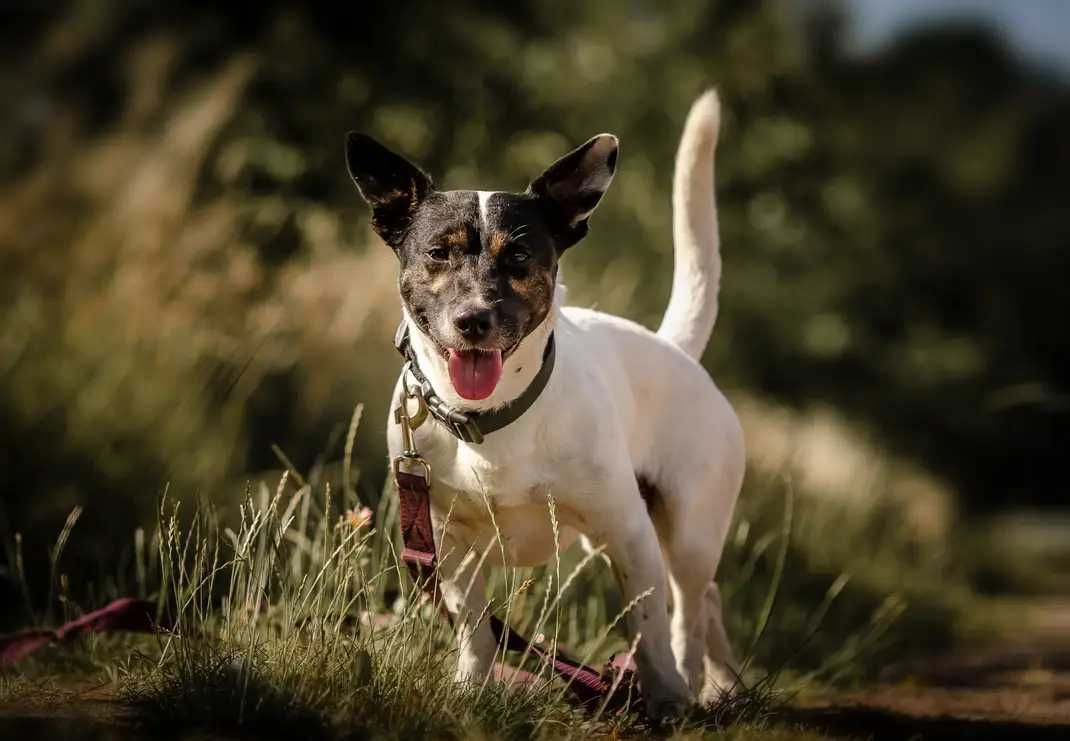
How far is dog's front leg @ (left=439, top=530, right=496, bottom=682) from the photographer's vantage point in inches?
145

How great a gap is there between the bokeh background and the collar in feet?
5.14

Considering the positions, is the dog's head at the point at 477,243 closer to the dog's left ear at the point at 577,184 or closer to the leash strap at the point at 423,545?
the dog's left ear at the point at 577,184

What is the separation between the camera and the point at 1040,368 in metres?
16.9

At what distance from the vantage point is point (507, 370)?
349cm

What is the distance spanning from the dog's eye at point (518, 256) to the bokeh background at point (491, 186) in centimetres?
172

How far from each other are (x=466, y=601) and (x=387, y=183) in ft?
3.72

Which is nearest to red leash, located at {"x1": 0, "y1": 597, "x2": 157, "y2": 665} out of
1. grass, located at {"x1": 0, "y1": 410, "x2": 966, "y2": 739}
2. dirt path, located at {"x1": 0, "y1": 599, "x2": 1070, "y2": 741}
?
grass, located at {"x1": 0, "y1": 410, "x2": 966, "y2": 739}

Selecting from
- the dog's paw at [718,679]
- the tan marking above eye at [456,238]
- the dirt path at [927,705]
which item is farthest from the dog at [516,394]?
the dirt path at [927,705]

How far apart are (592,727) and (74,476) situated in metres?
2.85

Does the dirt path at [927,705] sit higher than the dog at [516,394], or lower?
lower

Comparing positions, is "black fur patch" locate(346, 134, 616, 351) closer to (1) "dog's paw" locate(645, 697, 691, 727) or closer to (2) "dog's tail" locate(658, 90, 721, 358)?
(2) "dog's tail" locate(658, 90, 721, 358)

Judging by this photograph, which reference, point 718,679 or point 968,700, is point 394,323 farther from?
point 968,700

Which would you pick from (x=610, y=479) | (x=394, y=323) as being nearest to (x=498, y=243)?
(x=610, y=479)

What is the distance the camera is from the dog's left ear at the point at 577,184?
12.2ft
